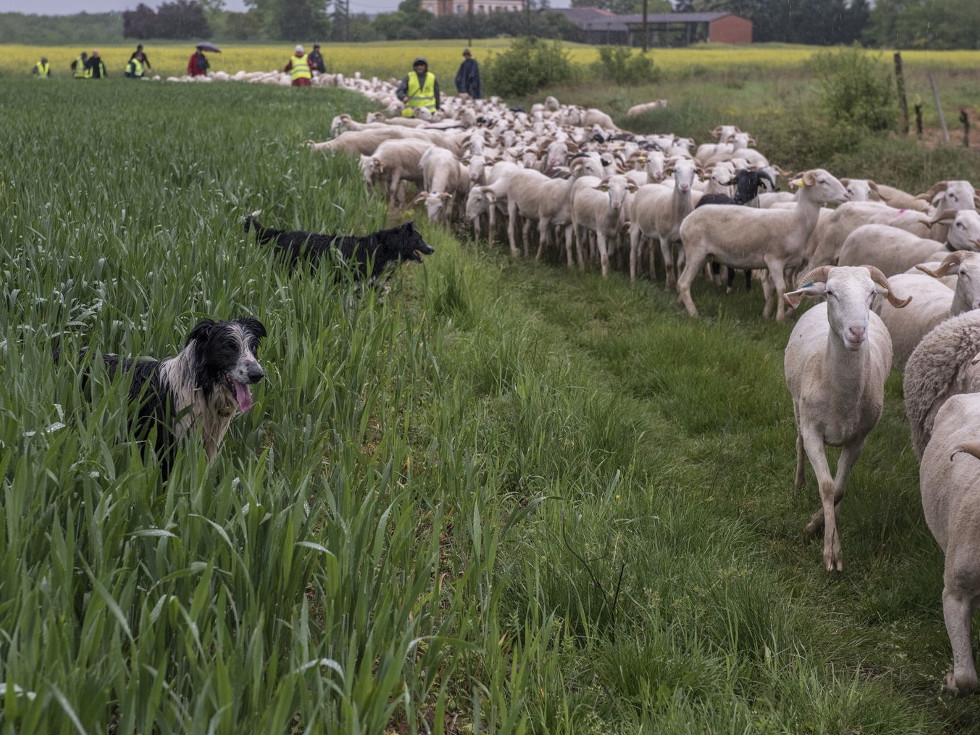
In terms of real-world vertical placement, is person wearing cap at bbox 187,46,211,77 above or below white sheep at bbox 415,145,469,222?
above

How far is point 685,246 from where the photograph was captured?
8977 millimetres

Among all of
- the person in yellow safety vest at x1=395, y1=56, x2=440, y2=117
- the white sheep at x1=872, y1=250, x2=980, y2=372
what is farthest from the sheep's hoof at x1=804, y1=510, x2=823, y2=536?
the person in yellow safety vest at x1=395, y1=56, x2=440, y2=117

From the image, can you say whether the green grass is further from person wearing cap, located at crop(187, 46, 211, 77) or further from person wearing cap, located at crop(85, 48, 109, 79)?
person wearing cap, located at crop(187, 46, 211, 77)

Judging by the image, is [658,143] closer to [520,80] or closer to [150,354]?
[150,354]

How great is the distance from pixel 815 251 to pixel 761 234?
56 centimetres

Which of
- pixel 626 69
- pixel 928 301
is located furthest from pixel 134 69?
pixel 928 301

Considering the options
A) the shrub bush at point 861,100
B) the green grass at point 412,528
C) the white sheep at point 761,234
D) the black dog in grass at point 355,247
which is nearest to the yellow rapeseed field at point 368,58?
the shrub bush at point 861,100

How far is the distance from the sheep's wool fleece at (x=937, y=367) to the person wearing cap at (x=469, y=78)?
21.6m

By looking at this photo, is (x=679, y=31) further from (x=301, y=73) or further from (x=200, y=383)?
(x=200, y=383)

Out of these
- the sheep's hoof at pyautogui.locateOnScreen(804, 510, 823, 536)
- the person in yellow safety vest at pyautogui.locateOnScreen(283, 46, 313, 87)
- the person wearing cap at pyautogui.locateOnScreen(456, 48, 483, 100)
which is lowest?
the sheep's hoof at pyautogui.locateOnScreen(804, 510, 823, 536)

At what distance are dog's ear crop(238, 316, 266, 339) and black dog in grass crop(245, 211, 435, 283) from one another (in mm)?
2153

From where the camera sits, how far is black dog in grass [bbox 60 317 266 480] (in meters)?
3.27

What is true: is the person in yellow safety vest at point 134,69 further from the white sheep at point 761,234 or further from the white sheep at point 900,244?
the white sheep at point 900,244

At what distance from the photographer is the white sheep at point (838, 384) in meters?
4.23
